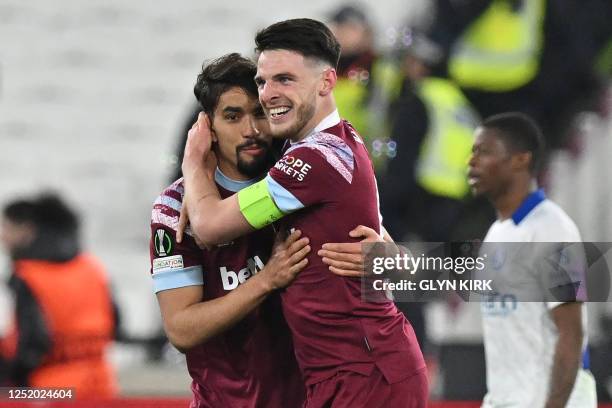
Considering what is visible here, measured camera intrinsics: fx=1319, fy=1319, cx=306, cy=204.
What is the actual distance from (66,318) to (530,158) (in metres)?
2.24

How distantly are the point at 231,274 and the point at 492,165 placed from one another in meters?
1.14

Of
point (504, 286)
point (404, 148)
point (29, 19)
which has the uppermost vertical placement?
point (29, 19)

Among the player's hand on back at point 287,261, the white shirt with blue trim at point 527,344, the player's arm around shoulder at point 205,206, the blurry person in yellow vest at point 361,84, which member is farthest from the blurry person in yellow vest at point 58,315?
the player's hand on back at point 287,261

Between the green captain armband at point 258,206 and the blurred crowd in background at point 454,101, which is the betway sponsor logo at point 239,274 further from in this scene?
the blurred crowd in background at point 454,101

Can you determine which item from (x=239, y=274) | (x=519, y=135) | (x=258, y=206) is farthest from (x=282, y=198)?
(x=519, y=135)

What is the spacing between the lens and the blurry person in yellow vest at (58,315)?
5.35 m

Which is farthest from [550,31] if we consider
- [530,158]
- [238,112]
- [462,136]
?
[238,112]

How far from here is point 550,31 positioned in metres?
6.92

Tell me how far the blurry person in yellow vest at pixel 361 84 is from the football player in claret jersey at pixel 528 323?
6.25ft

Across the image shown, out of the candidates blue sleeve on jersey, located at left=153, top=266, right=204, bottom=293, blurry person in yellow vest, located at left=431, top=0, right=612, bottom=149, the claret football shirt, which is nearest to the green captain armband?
the claret football shirt

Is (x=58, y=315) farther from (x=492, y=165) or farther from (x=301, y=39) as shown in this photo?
(x=301, y=39)

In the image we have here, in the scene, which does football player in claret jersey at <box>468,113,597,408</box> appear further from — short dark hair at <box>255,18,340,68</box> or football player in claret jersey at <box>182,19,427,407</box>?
short dark hair at <box>255,18,340,68</box>

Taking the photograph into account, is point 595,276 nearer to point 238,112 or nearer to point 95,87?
point 238,112

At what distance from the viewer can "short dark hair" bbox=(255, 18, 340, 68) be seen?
3.28m
